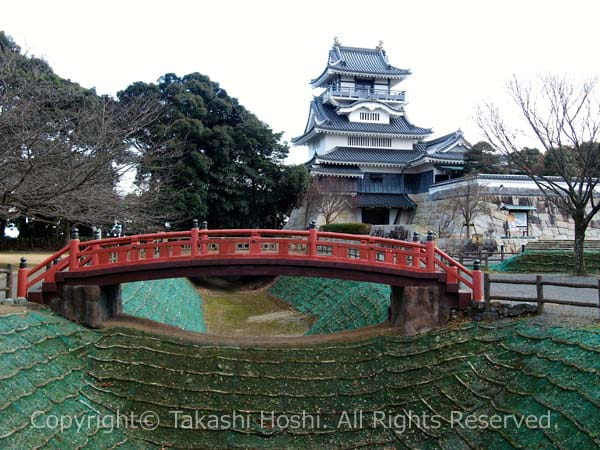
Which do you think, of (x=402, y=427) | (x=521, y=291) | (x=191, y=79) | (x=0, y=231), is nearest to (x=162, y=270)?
(x=402, y=427)

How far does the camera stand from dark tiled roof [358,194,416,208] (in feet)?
129

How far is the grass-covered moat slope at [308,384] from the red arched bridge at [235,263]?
1203 mm

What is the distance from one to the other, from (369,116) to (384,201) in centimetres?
829

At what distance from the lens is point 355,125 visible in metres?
42.0

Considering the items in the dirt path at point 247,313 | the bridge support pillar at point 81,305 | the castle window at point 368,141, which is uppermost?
the castle window at point 368,141

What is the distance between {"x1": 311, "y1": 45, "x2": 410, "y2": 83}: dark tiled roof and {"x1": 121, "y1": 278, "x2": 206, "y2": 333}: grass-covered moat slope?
95.1 feet

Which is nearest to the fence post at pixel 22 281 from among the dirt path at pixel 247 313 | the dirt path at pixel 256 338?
the dirt path at pixel 256 338

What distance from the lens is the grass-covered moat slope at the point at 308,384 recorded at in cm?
723

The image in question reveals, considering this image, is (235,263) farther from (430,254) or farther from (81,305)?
→ (430,254)

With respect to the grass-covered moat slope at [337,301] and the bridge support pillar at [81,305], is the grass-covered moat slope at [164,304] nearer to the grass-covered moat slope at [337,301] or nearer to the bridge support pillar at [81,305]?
the bridge support pillar at [81,305]

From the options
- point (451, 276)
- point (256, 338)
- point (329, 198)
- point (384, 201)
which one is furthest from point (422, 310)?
point (384, 201)

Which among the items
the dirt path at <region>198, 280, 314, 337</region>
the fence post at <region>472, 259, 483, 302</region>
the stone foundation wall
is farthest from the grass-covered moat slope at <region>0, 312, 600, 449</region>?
the stone foundation wall

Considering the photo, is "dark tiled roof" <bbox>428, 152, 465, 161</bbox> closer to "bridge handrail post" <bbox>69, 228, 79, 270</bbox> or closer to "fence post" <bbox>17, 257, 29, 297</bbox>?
"bridge handrail post" <bbox>69, 228, 79, 270</bbox>

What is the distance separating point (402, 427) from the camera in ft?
28.0
